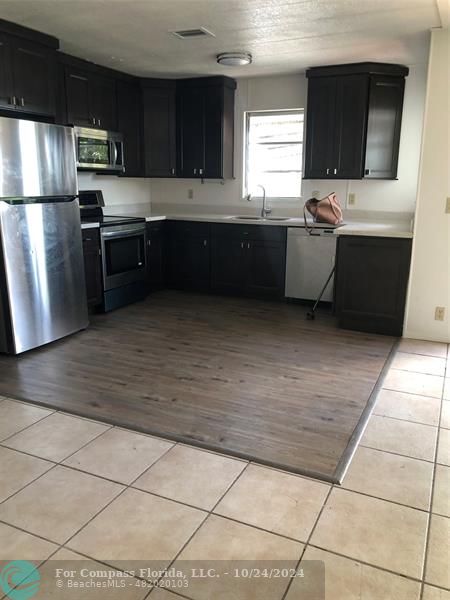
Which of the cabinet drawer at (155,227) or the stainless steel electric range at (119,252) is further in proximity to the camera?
the cabinet drawer at (155,227)

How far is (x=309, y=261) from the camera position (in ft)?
15.9

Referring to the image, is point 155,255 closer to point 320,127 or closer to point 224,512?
point 320,127

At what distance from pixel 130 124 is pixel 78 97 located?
2.73 feet

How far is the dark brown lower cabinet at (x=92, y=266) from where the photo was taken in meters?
4.35

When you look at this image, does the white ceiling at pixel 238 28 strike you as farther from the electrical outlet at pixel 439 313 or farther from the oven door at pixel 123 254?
the electrical outlet at pixel 439 313

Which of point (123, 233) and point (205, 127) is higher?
point (205, 127)

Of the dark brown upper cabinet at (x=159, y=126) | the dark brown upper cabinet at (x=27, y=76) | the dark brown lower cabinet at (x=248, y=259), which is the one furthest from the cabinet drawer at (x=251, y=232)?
the dark brown upper cabinet at (x=27, y=76)

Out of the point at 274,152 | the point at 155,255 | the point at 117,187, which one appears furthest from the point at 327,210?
the point at 117,187

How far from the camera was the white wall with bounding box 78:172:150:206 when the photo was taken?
16.8 ft

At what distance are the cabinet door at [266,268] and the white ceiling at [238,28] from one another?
1.75 m

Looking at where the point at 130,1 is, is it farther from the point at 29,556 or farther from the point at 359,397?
the point at 29,556

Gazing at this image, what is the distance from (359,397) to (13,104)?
10.6 feet

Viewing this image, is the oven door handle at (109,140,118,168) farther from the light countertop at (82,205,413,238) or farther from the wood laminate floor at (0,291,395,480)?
the wood laminate floor at (0,291,395,480)

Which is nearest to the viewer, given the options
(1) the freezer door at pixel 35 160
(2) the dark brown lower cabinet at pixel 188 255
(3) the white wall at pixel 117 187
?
(1) the freezer door at pixel 35 160
